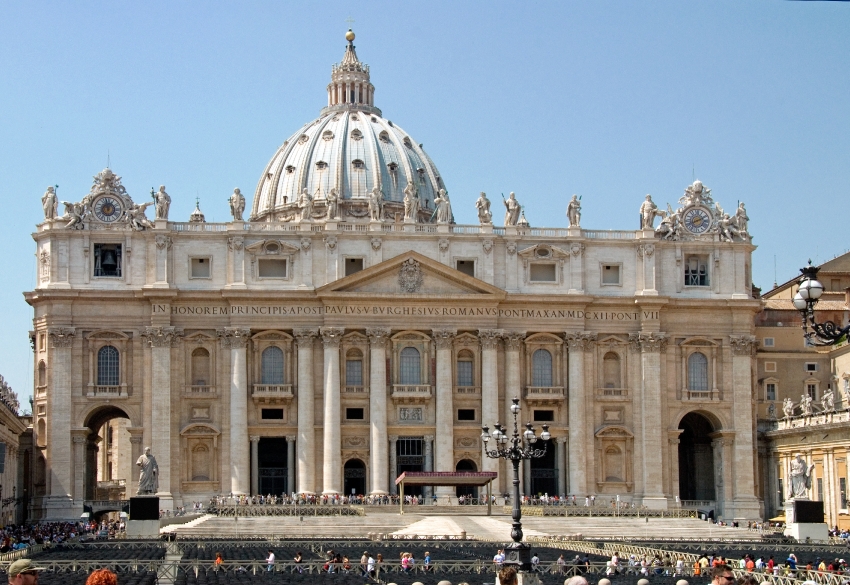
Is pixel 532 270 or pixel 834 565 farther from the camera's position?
pixel 532 270

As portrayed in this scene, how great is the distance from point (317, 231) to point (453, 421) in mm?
13904

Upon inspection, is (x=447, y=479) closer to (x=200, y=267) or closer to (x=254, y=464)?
(x=254, y=464)

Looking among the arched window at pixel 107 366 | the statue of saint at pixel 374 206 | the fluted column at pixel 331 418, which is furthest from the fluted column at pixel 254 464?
the statue of saint at pixel 374 206

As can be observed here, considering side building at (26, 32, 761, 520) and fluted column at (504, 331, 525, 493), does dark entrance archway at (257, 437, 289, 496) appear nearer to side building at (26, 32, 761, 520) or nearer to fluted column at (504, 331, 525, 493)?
side building at (26, 32, 761, 520)

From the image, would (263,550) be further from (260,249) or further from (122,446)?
(122,446)

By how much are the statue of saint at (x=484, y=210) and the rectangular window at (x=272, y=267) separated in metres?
12.2

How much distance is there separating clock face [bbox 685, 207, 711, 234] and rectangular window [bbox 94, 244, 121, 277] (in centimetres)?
3476

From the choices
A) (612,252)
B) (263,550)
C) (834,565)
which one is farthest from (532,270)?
(834,565)

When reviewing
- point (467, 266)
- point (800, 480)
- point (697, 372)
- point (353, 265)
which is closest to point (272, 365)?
point (353, 265)

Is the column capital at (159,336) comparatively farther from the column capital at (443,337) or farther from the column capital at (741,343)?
the column capital at (741,343)

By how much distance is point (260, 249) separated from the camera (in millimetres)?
86562

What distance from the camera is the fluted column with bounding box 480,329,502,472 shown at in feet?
284

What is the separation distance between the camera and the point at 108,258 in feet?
283

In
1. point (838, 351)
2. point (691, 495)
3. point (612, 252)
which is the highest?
point (612, 252)
